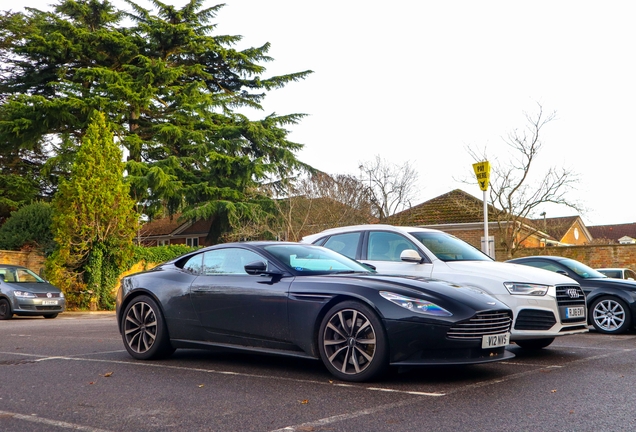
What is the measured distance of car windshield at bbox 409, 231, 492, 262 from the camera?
29.9ft

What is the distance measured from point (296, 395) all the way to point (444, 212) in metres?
32.1

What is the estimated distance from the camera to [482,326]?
5930 mm

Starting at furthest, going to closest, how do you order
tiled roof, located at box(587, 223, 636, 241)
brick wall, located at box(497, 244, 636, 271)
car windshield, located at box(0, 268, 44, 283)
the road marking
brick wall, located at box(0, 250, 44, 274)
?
1. tiled roof, located at box(587, 223, 636, 241)
2. brick wall, located at box(0, 250, 44, 274)
3. brick wall, located at box(497, 244, 636, 271)
4. car windshield, located at box(0, 268, 44, 283)
5. the road marking

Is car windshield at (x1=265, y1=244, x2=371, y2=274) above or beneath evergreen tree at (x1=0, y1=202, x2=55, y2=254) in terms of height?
beneath

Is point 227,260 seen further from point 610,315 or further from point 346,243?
point 610,315

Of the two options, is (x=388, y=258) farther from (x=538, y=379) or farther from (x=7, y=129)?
(x=7, y=129)

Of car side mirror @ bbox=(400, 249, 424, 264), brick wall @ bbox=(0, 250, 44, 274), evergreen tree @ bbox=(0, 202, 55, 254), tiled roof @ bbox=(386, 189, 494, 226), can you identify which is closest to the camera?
car side mirror @ bbox=(400, 249, 424, 264)

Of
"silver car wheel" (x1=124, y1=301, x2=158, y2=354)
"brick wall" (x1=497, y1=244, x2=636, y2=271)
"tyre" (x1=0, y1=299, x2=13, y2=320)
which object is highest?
"brick wall" (x1=497, y1=244, x2=636, y2=271)

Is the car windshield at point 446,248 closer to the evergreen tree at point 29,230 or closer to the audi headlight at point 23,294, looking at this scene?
the audi headlight at point 23,294

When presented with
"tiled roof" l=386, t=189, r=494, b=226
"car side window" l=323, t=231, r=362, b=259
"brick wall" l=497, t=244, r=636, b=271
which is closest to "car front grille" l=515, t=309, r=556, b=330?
"car side window" l=323, t=231, r=362, b=259

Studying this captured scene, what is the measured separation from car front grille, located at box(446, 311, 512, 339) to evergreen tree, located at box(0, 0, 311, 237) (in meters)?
25.7

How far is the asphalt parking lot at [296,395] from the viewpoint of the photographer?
4.48 meters

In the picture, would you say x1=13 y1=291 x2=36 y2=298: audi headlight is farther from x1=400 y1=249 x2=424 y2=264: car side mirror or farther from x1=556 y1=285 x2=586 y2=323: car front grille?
x1=556 y1=285 x2=586 y2=323: car front grille

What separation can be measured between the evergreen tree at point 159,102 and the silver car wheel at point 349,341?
82.9 ft
